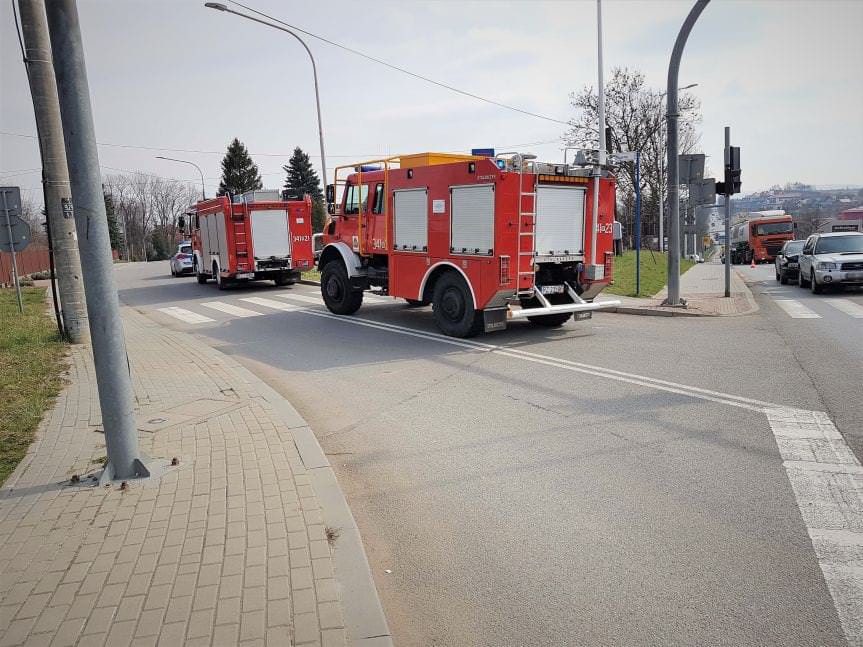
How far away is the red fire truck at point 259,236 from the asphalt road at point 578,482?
34.5 ft

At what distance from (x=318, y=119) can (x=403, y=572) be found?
2317 centimetres

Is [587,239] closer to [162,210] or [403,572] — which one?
[403,572]

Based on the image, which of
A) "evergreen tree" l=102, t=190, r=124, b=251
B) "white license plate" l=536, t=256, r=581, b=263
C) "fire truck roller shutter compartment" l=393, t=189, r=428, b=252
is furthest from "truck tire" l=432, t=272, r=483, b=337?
"evergreen tree" l=102, t=190, r=124, b=251

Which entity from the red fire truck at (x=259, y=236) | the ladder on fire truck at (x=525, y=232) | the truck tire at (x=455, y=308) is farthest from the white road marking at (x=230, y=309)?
the ladder on fire truck at (x=525, y=232)

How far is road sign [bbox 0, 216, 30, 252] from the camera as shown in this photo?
43.3 feet

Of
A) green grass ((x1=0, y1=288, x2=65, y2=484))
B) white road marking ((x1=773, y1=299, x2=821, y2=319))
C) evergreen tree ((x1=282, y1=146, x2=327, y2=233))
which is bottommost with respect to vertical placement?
white road marking ((x1=773, y1=299, x2=821, y2=319))

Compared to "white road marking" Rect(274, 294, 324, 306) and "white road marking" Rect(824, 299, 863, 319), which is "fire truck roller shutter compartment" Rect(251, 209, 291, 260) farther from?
"white road marking" Rect(824, 299, 863, 319)

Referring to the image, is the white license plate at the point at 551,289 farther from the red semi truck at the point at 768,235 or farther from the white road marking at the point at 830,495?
the red semi truck at the point at 768,235

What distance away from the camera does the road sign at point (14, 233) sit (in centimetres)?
1321

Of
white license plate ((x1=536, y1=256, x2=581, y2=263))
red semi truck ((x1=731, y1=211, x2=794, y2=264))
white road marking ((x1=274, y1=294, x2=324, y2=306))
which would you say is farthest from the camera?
red semi truck ((x1=731, y1=211, x2=794, y2=264))

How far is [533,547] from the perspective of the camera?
12.8 ft

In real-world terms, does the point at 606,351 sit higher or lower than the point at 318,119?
lower

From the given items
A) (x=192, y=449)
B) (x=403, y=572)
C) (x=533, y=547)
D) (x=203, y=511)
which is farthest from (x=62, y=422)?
(x=533, y=547)

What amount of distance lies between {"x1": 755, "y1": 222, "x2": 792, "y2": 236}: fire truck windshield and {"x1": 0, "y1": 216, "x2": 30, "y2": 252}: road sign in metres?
42.1
